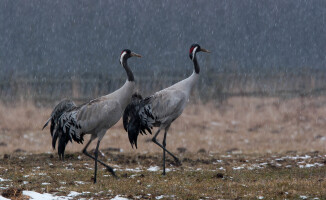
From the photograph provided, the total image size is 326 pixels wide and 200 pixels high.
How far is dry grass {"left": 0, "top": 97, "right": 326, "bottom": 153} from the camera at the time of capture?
17281 mm

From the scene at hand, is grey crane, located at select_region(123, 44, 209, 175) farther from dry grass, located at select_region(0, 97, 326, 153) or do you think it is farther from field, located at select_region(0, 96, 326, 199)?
dry grass, located at select_region(0, 97, 326, 153)

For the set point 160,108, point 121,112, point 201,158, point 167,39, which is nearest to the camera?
point 121,112

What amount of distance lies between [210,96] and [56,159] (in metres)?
11.2

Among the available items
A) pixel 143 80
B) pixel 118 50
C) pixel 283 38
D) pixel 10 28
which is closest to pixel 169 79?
pixel 143 80

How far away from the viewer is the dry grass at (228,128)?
1728cm

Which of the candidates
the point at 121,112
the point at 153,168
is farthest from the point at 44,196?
the point at 153,168

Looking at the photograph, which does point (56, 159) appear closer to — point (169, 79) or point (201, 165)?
point (201, 165)

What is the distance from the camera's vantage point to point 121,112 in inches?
369

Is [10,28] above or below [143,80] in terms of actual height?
above

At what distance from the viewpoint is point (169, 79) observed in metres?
22.9

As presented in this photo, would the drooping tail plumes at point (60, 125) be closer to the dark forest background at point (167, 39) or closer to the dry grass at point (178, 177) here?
the dry grass at point (178, 177)

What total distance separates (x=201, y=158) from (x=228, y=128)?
271 inches

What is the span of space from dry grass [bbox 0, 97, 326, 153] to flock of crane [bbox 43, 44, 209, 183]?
Answer: 18.8 feet

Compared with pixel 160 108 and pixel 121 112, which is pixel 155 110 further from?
pixel 121 112
